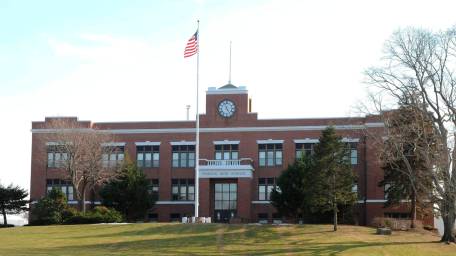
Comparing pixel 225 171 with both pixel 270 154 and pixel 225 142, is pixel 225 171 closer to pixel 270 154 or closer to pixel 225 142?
pixel 225 142

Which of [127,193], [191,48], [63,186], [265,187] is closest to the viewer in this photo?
[191,48]

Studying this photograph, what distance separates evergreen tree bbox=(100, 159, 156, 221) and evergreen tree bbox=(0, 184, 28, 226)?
10789mm

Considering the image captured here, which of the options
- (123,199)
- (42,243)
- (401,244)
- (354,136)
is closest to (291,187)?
(354,136)

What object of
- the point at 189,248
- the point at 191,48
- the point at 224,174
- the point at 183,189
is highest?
the point at 191,48

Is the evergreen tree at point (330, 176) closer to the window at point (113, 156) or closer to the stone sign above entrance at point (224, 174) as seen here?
the stone sign above entrance at point (224, 174)

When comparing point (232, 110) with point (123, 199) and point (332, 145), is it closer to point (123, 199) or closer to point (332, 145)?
point (123, 199)

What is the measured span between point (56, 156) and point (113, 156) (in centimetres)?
644

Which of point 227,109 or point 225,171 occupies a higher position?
point 227,109

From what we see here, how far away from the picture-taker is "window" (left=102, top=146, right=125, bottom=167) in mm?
71794

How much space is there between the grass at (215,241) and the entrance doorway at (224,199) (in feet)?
67.0

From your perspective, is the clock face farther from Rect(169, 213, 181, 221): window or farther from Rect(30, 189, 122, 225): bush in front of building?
Rect(30, 189, 122, 225): bush in front of building

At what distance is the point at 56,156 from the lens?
77812mm

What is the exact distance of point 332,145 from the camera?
50156 mm

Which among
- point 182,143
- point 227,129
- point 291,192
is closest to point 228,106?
point 227,129
